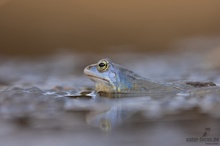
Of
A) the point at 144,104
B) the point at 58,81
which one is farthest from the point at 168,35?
the point at 144,104

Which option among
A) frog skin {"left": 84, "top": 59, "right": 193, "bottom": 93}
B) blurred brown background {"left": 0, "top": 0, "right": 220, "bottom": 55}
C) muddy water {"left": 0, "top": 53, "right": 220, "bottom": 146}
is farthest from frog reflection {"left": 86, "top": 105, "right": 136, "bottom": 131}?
blurred brown background {"left": 0, "top": 0, "right": 220, "bottom": 55}

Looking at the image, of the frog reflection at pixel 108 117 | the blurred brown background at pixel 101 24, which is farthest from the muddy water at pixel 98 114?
the blurred brown background at pixel 101 24

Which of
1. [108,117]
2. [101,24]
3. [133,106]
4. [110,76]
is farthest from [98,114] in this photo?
[101,24]

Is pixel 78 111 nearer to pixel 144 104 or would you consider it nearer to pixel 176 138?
pixel 144 104

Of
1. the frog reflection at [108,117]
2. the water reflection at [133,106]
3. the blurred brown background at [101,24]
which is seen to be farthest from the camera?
the blurred brown background at [101,24]

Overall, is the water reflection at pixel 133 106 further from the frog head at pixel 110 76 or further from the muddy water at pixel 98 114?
the frog head at pixel 110 76

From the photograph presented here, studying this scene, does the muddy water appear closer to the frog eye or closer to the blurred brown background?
the frog eye
